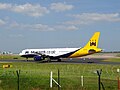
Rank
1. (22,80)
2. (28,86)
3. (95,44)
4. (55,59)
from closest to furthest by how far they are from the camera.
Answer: (28,86) < (22,80) < (95,44) < (55,59)

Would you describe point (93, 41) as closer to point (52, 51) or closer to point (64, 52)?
point (64, 52)

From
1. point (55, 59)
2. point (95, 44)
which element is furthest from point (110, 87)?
point (55, 59)

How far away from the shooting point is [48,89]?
25.3 m

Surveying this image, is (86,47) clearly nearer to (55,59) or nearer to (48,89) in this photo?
(55,59)

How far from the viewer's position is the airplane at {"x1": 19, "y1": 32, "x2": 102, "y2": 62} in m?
Answer: 85.2

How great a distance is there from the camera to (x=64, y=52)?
8812 cm

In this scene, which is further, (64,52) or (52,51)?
(52,51)

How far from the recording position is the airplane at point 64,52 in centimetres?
8525

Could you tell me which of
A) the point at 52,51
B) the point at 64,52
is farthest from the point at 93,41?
the point at 52,51

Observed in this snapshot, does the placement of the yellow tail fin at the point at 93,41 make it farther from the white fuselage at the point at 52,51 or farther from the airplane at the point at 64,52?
the white fuselage at the point at 52,51

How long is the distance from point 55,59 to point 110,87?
6539 cm

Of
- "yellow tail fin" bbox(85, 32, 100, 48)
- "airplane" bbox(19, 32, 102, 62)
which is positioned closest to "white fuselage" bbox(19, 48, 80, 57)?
"airplane" bbox(19, 32, 102, 62)

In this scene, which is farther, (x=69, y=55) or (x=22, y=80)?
(x=69, y=55)

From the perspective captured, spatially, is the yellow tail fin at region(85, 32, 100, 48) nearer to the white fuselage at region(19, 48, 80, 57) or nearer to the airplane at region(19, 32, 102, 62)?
the airplane at region(19, 32, 102, 62)
